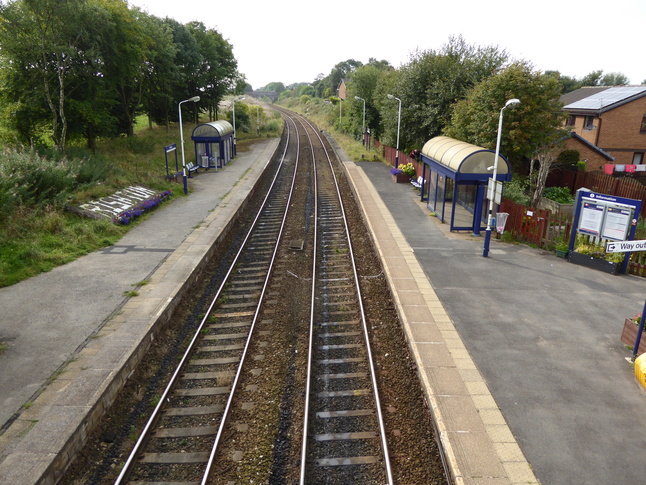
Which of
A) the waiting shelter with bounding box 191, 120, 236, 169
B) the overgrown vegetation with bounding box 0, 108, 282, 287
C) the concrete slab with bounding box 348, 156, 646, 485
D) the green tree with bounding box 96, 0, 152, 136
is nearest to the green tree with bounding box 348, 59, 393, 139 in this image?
the waiting shelter with bounding box 191, 120, 236, 169

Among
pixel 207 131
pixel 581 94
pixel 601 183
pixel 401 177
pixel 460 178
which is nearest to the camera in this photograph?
pixel 460 178

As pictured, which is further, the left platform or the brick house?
the brick house

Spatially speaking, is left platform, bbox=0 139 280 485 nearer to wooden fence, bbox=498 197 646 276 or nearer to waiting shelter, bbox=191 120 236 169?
wooden fence, bbox=498 197 646 276

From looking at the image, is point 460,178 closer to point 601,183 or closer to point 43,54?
point 601,183

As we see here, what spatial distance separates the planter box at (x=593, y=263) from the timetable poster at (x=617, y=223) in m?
0.79

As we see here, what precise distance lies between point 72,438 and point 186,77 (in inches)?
1771

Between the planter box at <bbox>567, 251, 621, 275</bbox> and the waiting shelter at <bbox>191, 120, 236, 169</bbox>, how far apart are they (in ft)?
79.3

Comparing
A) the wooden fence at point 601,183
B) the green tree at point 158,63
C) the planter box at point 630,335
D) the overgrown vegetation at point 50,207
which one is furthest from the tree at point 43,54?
the wooden fence at point 601,183

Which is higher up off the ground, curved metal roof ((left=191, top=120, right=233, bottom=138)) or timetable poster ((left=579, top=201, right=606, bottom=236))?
curved metal roof ((left=191, top=120, right=233, bottom=138))

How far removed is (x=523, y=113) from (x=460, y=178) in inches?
218

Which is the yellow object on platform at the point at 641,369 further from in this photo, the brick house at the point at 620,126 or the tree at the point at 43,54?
the tree at the point at 43,54

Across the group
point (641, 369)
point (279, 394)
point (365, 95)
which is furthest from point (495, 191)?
point (365, 95)

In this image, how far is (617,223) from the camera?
45.1ft

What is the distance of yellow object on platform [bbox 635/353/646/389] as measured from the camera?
318 inches
